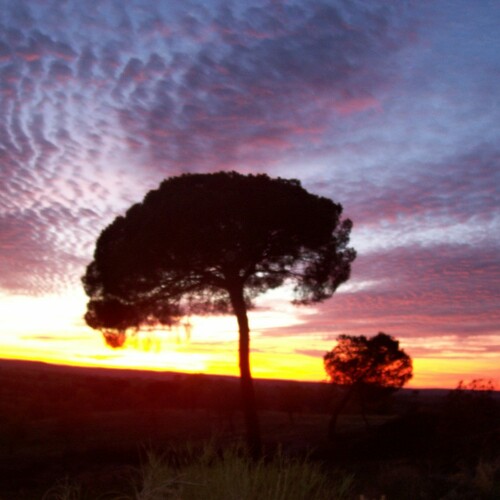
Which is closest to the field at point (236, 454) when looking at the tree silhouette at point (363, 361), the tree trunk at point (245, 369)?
the tree trunk at point (245, 369)

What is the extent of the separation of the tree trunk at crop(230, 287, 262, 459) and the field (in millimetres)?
1967

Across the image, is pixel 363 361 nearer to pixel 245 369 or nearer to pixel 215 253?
pixel 245 369

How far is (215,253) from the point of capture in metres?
26.6

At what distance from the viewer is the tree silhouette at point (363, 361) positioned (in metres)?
45.9

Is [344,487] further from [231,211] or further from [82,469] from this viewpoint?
[82,469]

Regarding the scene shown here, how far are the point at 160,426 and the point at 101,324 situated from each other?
28.2 m

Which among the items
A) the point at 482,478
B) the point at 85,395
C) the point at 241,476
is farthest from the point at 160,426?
the point at 241,476

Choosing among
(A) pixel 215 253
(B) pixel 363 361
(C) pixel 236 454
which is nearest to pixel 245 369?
(A) pixel 215 253

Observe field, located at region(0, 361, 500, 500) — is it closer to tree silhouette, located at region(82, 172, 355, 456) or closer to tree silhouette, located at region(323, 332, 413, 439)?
tree silhouette, located at region(323, 332, 413, 439)

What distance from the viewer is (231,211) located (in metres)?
26.5

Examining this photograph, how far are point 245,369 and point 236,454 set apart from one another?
69.6 feet

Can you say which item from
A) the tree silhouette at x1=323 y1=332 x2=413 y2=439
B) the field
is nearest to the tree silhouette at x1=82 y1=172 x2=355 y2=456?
the field

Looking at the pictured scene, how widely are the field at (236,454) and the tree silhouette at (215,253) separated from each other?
5.76 metres

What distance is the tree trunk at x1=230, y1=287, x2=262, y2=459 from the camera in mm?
27172
